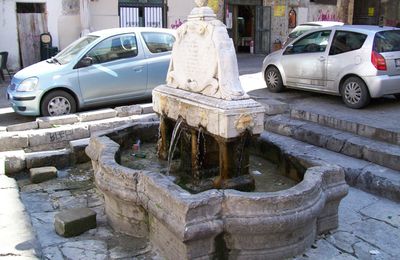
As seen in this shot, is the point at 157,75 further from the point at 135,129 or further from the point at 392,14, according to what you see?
the point at 392,14

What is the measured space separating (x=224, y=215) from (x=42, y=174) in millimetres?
3276

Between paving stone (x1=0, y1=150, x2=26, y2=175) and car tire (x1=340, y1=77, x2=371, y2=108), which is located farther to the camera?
car tire (x1=340, y1=77, x2=371, y2=108)

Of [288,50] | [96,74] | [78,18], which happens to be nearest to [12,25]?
[78,18]

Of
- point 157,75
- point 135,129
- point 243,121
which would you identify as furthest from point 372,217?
point 157,75

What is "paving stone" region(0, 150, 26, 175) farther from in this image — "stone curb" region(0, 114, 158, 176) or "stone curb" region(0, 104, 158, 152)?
"stone curb" region(0, 104, 158, 152)

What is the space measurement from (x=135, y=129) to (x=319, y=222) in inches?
125

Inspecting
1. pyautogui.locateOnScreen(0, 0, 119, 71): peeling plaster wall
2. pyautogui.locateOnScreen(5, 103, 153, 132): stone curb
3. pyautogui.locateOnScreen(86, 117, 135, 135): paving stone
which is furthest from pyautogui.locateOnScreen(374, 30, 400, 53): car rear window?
pyautogui.locateOnScreen(0, 0, 119, 71): peeling plaster wall

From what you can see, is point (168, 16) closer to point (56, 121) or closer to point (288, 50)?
point (288, 50)

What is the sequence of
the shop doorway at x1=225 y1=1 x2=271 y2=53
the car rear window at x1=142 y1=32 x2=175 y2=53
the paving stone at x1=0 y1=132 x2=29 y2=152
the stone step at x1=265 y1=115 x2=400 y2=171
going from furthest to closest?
the shop doorway at x1=225 y1=1 x2=271 y2=53
the car rear window at x1=142 y1=32 x2=175 y2=53
the paving stone at x1=0 y1=132 x2=29 y2=152
the stone step at x1=265 y1=115 x2=400 y2=171

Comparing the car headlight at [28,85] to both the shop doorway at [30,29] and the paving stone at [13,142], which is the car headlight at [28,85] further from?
the shop doorway at [30,29]

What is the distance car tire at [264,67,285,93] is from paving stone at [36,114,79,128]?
16.1 ft

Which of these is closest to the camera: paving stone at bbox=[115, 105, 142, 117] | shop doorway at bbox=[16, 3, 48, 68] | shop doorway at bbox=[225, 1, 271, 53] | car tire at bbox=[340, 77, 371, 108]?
paving stone at bbox=[115, 105, 142, 117]

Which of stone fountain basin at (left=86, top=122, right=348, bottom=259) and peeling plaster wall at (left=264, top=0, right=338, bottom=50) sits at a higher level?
peeling plaster wall at (left=264, top=0, right=338, bottom=50)

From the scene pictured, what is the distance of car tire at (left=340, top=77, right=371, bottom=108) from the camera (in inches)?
355
